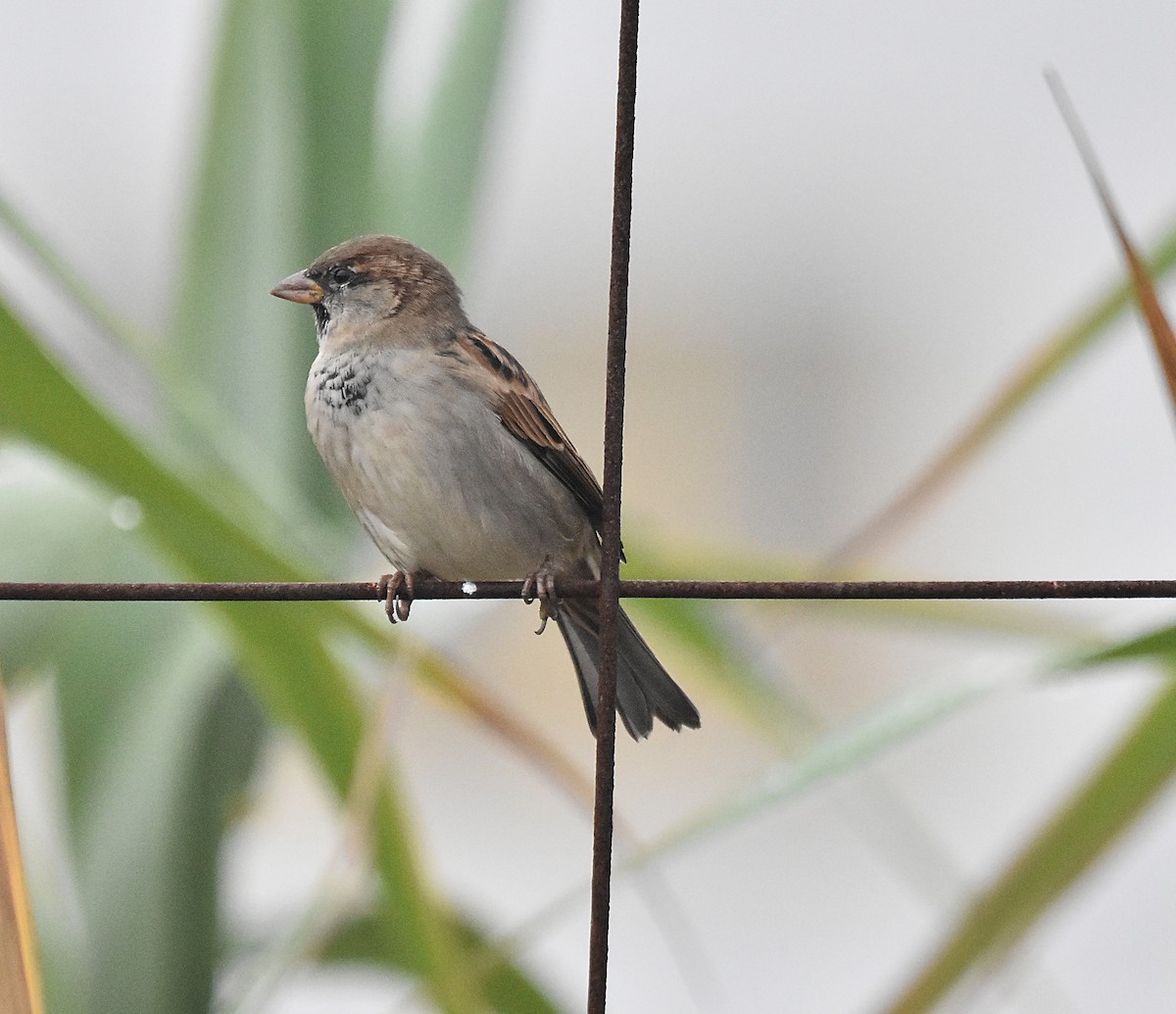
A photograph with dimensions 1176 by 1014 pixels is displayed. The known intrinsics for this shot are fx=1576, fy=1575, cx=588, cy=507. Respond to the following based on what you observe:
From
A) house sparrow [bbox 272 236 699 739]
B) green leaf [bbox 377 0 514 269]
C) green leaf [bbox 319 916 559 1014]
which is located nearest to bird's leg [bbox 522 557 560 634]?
house sparrow [bbox 272 236 699 739]

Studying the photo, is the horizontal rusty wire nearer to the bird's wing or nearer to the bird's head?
the bird's wing

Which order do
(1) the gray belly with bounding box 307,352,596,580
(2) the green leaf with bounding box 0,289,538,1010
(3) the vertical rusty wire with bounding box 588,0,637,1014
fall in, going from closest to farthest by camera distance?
1. (3) the vertical rusty wire with bounding box 588,0,637,1014
2. (2) the green leaf with bounding box 0,289,538,1010
3. (1) the gray belly with bounding box 307,352,596,580

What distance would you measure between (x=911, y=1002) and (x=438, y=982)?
1.15 ft

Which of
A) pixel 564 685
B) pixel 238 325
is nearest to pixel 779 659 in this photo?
pixel 564 685

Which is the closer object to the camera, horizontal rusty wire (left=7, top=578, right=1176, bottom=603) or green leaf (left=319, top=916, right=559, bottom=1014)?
horizontal rusty wire (left=7, top=578, right=1176, bottom=603)

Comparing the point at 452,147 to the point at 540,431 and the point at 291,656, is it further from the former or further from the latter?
the point at 291,656

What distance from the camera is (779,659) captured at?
5285 millimetres

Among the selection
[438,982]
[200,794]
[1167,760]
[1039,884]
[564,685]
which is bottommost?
[564,685]

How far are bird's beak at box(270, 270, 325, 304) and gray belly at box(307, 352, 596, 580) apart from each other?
0.51 ft

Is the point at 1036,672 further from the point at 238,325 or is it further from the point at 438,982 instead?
the point at 238,325

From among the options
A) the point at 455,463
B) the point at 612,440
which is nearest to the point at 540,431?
the point at 455,463

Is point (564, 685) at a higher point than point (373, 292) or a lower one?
lower

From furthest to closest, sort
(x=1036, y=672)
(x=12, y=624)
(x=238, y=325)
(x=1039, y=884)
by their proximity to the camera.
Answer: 1. (x=238, y=325)
2. (x=12, y=624)
3. (x=1039, y=884)
4. (x=1036, y=672)

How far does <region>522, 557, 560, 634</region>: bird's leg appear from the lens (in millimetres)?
1090
